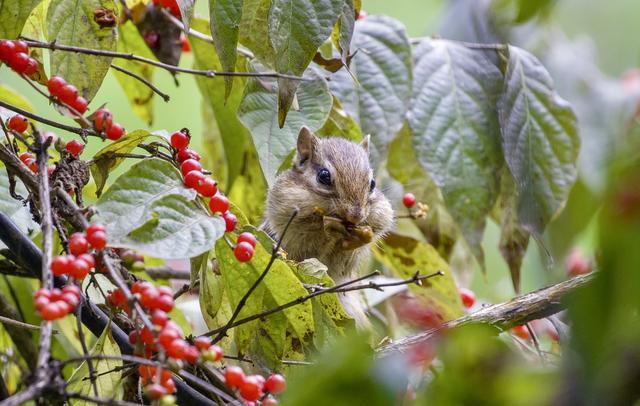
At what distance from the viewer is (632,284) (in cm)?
57

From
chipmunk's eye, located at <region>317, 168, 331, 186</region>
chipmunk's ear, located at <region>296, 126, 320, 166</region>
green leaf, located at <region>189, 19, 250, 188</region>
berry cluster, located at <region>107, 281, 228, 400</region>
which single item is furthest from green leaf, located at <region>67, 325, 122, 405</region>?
chipmunk's ear, located at <region>296, 126, 320, 166</region>

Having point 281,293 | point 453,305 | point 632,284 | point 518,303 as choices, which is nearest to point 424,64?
point 453,305

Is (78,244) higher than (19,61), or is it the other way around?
(19,61)

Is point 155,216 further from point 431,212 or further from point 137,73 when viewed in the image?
point 431,212

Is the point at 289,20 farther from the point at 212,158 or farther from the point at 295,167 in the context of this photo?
the point at 295,167

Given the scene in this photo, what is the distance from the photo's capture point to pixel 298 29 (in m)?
1.50

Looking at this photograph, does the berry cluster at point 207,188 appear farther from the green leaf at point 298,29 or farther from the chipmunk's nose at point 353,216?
the chipmunk's nose at point 353,216

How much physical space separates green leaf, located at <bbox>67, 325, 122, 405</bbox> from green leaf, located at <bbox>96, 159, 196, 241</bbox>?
0.57 ft

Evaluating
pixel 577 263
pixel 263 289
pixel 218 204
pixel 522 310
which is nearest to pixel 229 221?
pixel 218 204

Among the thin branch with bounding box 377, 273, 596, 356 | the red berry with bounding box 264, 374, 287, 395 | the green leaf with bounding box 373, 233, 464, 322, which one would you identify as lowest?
the green leaf with bounding box 373, 233, 464, 322

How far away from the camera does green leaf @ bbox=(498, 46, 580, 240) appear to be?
214cm

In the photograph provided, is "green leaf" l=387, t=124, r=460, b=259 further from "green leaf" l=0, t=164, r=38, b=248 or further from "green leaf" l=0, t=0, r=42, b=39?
"green leaf" l=0, t=0, r=42, b=39

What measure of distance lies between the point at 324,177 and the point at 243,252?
4.28ft

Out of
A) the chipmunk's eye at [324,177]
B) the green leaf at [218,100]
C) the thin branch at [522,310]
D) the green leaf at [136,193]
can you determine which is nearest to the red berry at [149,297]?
the green leaf at [136,193]
